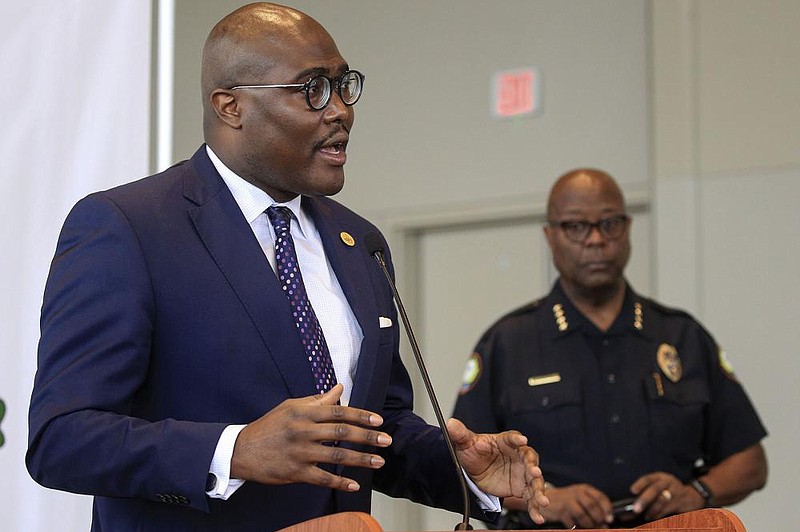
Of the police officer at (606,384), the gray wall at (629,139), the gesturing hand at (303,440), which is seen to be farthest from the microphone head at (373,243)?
the gray wall at (629,139)

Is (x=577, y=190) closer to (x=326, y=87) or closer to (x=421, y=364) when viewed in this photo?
(x=326, y=87)

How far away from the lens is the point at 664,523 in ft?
5.53

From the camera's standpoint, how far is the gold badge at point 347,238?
86.1 inches

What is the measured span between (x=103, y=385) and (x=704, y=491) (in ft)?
7.28

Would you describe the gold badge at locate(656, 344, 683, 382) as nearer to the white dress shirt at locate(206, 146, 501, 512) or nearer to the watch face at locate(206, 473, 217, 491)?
the white dress shirt at locate(206, 146, 501, 512)

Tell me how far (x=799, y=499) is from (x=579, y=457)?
179cm

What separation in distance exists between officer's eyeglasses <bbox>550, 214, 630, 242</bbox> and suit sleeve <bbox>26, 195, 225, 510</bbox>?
2058 millimetres

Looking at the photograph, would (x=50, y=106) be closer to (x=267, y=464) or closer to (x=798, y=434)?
(x=267, y=464)

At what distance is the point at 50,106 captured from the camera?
2508 mm

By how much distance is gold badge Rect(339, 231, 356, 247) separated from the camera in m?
2.19

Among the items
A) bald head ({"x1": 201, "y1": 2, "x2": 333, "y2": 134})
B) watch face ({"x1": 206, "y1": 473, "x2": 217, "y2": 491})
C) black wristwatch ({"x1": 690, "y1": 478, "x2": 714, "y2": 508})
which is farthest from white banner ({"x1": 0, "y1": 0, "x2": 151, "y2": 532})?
black wristwatch ({"x1": 690, "y1": 478, "x2": 714, "y2": 508})

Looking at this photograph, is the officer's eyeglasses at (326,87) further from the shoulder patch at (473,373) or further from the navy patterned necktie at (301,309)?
the shoulder patch at (473,373)

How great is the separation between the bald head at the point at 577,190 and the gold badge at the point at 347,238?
5.53ft

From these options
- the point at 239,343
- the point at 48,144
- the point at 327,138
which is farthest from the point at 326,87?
the point at 48,144
